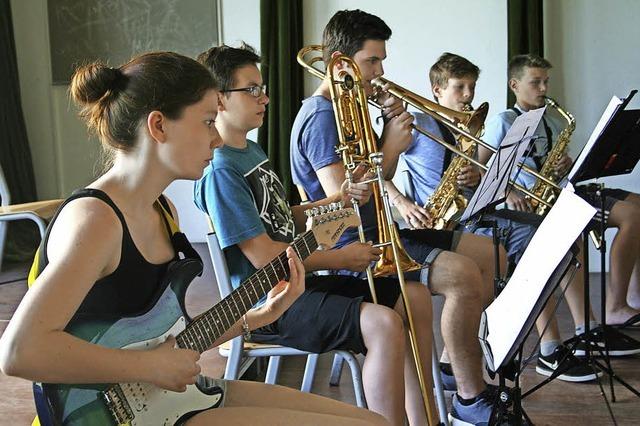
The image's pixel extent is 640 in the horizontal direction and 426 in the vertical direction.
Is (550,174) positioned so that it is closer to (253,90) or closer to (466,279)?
(466,279)

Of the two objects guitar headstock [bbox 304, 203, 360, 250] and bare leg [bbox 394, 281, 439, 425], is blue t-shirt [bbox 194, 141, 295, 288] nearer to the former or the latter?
guitar headstock [bbox 304, 203, 360, 250]

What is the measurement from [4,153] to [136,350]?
428cm

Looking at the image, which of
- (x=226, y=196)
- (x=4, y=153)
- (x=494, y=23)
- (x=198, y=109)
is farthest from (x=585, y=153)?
(x=4, y=153)

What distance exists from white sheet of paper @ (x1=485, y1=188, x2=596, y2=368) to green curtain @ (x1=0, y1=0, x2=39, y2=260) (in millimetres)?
4189

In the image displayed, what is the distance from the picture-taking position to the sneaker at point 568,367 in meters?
2.89

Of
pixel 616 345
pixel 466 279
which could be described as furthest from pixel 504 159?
pixel 616 345

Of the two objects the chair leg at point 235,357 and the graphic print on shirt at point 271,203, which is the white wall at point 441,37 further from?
the chair leg at point 235,357

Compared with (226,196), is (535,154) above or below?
below

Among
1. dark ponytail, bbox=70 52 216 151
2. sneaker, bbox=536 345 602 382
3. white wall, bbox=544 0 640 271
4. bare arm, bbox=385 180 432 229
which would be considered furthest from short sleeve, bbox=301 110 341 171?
white wall, bbox=544 0 640 271

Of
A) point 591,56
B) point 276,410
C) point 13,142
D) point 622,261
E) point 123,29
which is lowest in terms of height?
point 622,261

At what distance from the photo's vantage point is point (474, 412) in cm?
247

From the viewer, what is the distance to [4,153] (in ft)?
17.2

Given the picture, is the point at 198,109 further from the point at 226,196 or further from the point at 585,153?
the point at 585,153

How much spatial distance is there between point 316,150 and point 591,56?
2.68 metres
